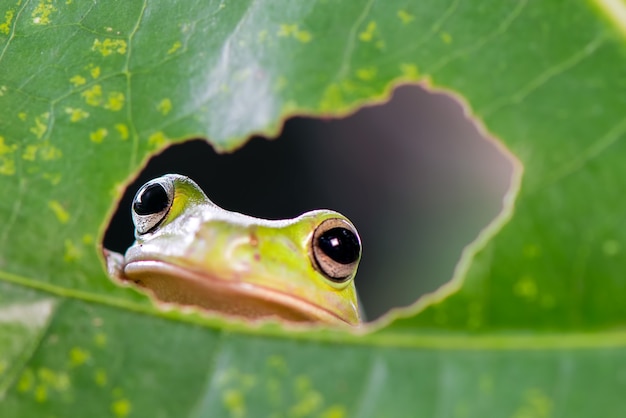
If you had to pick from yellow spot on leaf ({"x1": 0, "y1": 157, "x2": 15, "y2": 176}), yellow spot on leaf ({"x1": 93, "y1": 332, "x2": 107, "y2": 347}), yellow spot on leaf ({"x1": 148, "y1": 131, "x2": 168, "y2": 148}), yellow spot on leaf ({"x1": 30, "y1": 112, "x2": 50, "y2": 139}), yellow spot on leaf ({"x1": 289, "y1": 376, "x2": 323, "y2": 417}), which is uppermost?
yellow spot on leaf ({"x1": 148, "y1": 131, "x2": 168, "y2": 148})

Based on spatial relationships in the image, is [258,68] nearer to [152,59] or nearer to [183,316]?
[152,59]

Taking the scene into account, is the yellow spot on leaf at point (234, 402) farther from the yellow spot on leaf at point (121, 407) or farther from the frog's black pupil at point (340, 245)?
the frog's black pupil at point (340, 245)

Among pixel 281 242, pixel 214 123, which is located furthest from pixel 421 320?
pixel 281 242

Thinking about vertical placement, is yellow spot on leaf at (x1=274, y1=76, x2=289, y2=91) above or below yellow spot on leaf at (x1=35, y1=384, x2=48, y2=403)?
above

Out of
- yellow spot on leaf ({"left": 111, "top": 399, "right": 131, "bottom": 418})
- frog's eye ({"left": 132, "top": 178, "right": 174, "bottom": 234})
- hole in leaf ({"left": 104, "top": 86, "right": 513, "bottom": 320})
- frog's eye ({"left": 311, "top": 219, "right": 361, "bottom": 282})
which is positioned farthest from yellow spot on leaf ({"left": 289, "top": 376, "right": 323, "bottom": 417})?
hole in leaf ({"left": 104, "top": 86, "right": 513, "bottom": 320})

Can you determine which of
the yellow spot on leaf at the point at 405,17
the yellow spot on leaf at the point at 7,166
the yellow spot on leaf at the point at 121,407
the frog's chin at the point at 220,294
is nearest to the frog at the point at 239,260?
the frog's chin at the point at 220,294

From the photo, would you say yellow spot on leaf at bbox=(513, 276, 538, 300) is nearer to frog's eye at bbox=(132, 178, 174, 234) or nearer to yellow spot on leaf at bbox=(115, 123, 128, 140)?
yellow spot on leaf at bbox=(115, 123, 128, 140)
